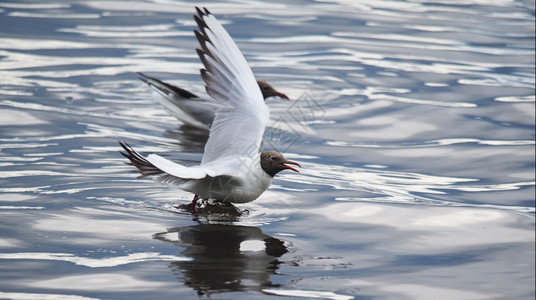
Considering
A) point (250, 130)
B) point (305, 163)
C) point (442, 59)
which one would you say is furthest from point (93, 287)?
point (442, 59)

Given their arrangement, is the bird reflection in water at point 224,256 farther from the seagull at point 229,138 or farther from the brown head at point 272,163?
the brown head at point 272,163

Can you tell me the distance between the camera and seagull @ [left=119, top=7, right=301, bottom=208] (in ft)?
24.0

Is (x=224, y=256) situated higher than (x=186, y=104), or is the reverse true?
(x=224, y=256)

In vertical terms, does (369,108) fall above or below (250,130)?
below

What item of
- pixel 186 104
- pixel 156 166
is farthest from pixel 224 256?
pixel 186 104

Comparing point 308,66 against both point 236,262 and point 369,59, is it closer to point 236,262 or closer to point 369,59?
point 369,59

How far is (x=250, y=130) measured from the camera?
8070mm

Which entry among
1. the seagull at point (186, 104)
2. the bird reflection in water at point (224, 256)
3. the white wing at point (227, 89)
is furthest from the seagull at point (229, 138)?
the seagull at point (186, 104)

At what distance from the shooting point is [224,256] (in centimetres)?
659

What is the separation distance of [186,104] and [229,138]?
10.7ft

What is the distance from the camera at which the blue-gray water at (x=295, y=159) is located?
21.1 feet

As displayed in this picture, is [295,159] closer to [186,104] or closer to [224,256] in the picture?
[186,104]

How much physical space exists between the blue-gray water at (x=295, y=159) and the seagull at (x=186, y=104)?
239 millimetres

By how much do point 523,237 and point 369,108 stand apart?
16.0 ft
